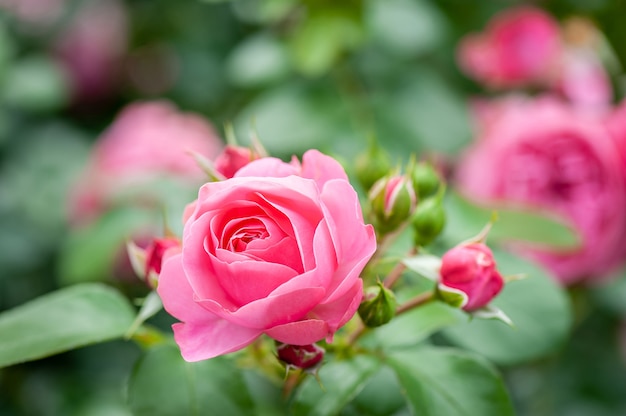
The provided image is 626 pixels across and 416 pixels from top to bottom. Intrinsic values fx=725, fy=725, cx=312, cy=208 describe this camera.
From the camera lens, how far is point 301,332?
0.43 metres

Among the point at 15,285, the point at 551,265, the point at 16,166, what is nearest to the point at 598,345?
the point at 551,265

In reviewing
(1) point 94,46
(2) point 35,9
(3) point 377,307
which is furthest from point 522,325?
(2) point 35,9

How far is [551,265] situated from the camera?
92 centimetres

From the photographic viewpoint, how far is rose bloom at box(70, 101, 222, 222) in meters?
1.20

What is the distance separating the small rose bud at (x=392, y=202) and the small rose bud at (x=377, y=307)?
0.07 meters

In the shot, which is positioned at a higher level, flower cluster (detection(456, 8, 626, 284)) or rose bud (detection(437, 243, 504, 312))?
rose bud (detection(437, 243, 504, 312))

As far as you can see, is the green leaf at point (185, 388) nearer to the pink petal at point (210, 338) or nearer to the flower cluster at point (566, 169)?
the pink petal at point (210, 338)

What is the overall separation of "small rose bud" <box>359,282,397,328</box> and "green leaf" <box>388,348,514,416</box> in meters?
0.08

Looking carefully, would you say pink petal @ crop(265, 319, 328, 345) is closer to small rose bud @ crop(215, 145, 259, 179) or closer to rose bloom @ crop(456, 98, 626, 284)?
small rose bud @ crop(215, 145, 259, 179)

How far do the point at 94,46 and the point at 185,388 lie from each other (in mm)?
1333

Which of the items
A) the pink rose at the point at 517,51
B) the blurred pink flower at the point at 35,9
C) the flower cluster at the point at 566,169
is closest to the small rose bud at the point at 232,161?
the flower cluster at the point at 566,169

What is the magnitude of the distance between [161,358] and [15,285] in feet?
3.17

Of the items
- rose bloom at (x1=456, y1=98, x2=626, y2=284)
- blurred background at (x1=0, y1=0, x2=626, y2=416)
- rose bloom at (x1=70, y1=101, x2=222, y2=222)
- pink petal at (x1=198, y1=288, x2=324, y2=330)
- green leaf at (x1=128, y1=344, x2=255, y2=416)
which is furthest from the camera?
rose bloom at (x1=70, y1=101, x2=222, y2=222)

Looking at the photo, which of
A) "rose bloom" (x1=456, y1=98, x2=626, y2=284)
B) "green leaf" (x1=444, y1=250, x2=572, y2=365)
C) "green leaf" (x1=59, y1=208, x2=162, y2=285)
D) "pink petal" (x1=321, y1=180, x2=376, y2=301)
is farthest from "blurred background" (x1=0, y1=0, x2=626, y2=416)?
"pink petal" (x1=321, y1=180, x2=376, y2=301)
